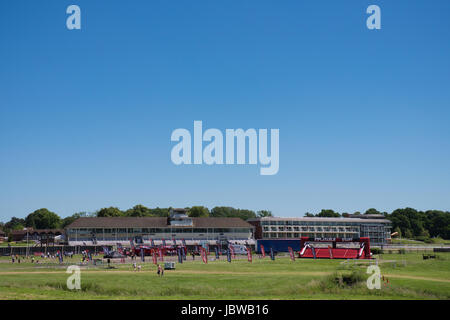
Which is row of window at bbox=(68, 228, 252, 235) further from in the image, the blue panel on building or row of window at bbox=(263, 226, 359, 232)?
the blue panel on building

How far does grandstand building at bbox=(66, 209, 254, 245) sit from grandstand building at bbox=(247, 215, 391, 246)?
686 cm

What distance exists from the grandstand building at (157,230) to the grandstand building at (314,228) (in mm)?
6855

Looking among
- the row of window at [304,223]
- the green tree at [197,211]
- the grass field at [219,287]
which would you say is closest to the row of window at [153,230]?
the row of window at [304,223]

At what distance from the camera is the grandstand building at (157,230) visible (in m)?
127

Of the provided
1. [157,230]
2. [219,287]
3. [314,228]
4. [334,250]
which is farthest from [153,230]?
[219,287]

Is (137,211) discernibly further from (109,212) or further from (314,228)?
(314,228)

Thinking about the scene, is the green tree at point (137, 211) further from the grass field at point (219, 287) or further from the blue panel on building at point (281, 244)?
the grass field at point (219, 287)

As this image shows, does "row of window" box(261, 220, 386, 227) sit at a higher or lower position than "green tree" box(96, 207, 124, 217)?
lower

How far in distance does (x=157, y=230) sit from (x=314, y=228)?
2218 inches

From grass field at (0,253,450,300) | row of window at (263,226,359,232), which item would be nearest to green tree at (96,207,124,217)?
row of window at (263,226,359,232)

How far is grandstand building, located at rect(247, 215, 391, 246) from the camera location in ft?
503
